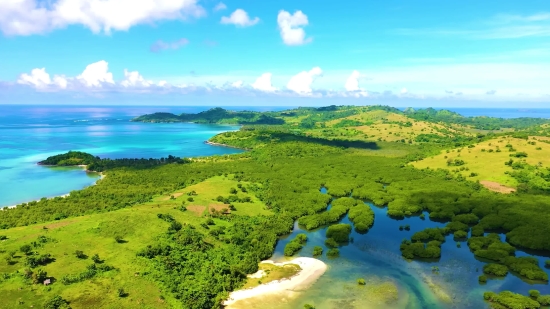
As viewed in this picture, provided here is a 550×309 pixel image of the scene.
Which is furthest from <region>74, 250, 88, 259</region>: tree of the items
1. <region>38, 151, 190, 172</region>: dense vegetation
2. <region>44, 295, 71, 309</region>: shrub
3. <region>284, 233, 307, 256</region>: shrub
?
<region>38, 151, 190, 172</region>: dense vegetation

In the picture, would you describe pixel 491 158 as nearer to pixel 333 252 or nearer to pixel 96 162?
pixel 333 252

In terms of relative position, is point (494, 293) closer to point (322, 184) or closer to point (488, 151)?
point (322, 184)

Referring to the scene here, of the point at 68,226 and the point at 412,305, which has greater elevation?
the point at 68,226

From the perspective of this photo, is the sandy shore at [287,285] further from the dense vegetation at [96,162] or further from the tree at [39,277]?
the dense vegetation at [96,162]

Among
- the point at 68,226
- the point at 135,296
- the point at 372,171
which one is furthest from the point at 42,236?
the point at 372,171

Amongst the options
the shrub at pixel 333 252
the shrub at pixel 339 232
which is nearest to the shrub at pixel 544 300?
the shrub at pixel 333 252

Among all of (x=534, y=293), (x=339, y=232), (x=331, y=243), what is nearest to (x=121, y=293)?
(x=331, y=243)

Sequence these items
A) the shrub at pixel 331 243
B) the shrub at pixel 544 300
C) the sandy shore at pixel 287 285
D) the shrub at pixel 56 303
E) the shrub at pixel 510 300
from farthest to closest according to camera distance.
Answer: the shrub at pixel 331 243
the sandy shore at pixel 287 285
the shrub at pixel 544 300
the shrub at pixel 510 300
the shrub at pixel 56 303
